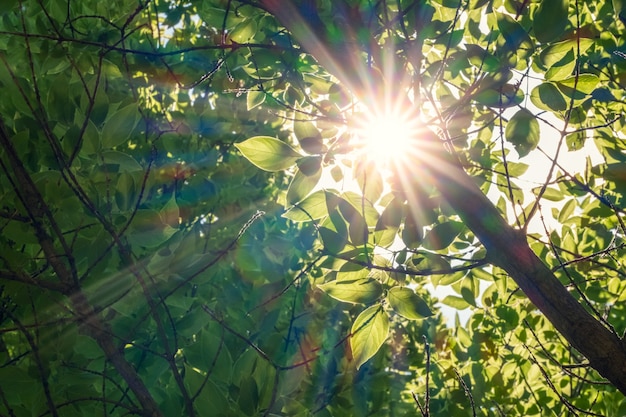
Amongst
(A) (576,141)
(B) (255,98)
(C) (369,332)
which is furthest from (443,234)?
(A) (576,141)

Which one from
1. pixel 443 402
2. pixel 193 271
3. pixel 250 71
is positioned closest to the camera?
pixel 193 271

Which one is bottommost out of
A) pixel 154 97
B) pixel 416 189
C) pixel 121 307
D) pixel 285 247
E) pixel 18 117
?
pixel 121 307

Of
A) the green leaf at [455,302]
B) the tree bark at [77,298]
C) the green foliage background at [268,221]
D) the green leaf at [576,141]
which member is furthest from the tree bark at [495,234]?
the green leaf at [455,302]

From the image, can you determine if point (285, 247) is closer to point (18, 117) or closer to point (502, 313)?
point (502, 313)

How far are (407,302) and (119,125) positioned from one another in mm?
976

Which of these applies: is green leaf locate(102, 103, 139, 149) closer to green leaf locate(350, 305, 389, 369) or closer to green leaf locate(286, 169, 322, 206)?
green leaf locate(286, 169, 322, 206)

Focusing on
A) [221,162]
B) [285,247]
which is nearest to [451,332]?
[285,247]

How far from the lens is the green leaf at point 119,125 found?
165 centimetres

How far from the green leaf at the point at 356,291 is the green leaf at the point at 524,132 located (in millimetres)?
635

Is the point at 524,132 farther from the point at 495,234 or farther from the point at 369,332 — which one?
the point at 369,332

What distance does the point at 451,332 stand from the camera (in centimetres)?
420

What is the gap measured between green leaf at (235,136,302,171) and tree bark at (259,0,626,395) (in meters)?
0.26

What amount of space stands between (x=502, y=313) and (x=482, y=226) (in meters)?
1.18

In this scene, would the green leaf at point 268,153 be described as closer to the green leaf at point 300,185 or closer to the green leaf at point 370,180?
the green leaf at point 300,185
